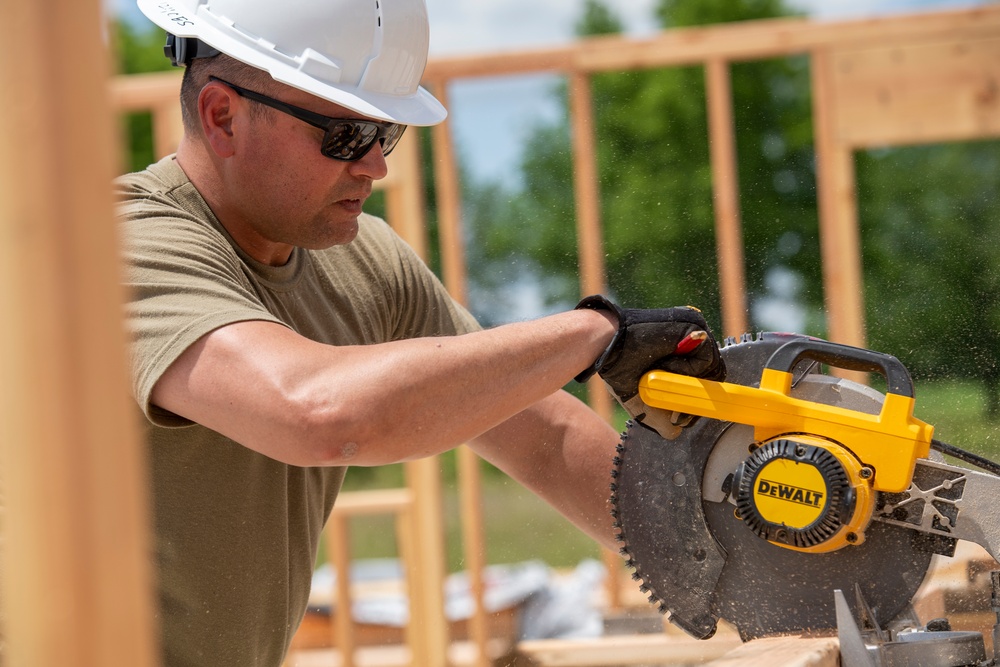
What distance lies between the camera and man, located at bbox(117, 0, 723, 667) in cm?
138

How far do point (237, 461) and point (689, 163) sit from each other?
27.3 ft

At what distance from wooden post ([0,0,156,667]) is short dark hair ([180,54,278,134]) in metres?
1.19

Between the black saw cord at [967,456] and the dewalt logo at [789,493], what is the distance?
20 cm

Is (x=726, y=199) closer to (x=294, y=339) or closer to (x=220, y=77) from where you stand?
(x=220, y=77)

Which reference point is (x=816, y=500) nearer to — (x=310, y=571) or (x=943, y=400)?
(x=943, y=400)

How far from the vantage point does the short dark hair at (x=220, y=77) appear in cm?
176

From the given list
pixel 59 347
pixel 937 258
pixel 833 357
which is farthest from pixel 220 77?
pixel 937 258

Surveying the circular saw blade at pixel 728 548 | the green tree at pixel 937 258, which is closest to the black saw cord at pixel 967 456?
the circular saw blade at pixel 728 548

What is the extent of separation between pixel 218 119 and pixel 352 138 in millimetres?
244

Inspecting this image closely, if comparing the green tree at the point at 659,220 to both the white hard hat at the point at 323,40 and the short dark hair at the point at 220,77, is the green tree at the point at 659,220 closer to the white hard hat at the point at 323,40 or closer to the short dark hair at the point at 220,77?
the white hard hat at the point at 323,40

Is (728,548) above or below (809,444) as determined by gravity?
below

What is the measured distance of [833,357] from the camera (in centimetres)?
148

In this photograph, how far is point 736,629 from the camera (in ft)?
5.26

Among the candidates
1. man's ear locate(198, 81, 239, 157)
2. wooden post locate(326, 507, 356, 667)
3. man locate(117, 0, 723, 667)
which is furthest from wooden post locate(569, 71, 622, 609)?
man's ear locate(198, 81, 239, 157)
